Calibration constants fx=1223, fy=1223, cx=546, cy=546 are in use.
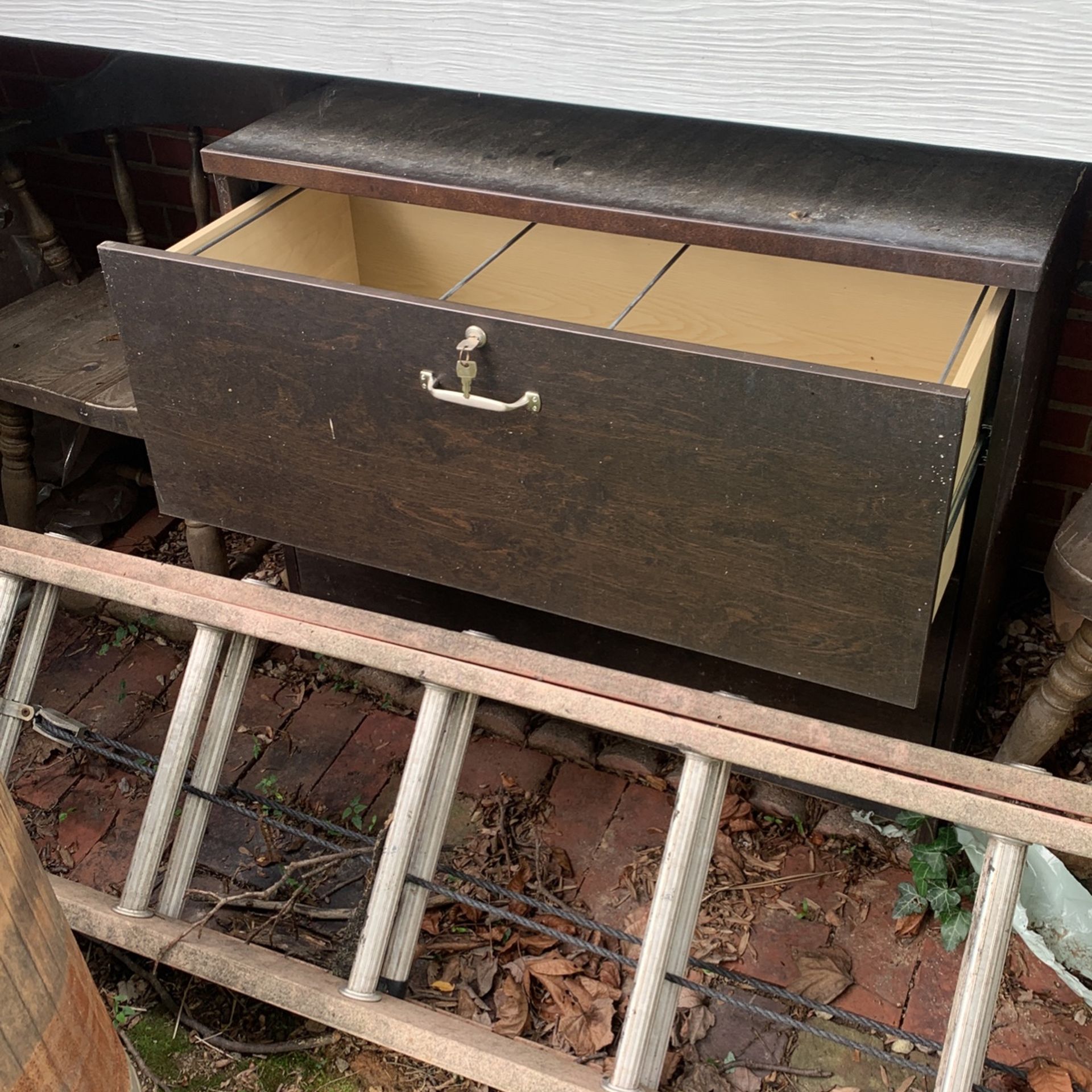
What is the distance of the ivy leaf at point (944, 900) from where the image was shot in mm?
1671

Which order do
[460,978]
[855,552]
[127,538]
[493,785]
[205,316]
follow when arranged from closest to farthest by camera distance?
[855,552], [205,316], [460,978], [493,785], [127,538]

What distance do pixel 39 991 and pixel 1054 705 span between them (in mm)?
1285

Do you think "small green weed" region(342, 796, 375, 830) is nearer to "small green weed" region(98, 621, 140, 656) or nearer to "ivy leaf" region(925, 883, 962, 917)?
"small green weed" region(98, 621, 140, 656)

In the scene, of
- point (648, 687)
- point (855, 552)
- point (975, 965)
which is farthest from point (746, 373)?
point (975, 965)

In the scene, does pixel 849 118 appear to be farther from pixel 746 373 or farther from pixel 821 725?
pixel 821 725

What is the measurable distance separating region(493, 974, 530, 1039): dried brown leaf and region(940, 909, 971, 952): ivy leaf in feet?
1.88

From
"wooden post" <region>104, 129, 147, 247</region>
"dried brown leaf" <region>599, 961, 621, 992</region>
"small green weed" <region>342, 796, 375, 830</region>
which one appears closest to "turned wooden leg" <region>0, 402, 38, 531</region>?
"wooden post" <region>104, 129, 147, 247</region>

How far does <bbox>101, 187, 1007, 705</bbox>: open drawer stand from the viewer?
1267 millimetres

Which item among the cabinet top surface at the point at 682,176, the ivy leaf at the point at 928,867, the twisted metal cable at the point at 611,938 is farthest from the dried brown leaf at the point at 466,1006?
the cabinet top surface at the point at 682,176

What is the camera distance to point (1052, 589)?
158 cm

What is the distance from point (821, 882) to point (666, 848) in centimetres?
55

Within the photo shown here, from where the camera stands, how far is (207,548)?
2.07m

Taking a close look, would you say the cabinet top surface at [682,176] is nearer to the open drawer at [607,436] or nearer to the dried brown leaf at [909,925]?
the open drawer at [607,436]

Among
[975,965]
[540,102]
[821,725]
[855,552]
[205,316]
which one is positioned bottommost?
[975,965]
